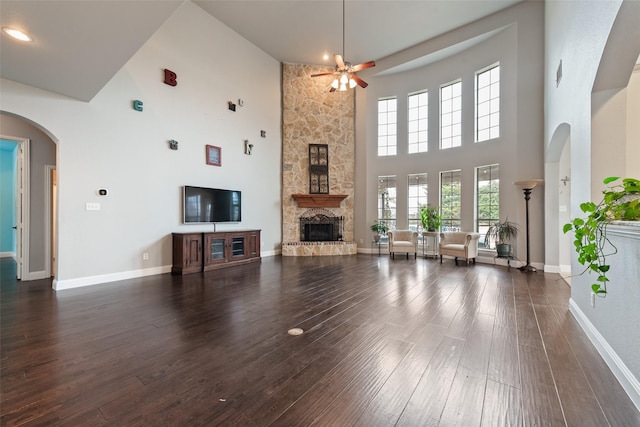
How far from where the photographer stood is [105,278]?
4312 millimetres

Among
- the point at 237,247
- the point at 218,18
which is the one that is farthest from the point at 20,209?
the point at 218,18

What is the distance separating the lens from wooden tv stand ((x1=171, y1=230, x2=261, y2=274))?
197 inches

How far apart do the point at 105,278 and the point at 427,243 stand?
7.06m

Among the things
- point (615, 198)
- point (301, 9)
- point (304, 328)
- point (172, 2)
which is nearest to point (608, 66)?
point (615, 198)

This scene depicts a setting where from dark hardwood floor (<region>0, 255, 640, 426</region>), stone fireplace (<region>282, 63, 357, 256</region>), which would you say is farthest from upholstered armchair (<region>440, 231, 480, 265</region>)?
stone fireplace (<region>282, 63, 357, 256</region>)

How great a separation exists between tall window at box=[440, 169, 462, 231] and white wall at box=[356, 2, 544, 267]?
15cm

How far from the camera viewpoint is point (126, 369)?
1891mm

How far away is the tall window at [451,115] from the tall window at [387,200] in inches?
67.0

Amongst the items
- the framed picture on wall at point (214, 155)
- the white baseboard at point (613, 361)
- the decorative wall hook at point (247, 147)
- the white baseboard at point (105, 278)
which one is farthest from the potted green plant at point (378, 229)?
the white baseboard at point (105, 278)

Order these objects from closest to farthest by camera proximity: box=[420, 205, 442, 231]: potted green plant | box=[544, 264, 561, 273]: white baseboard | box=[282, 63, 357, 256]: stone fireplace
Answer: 1. box=[544, 264, 561, 273]: white baseboard
2. box=[420, 205, 442, 231]: potted green plant
3. box=[282, 63, 357, 256]: stone fireplace

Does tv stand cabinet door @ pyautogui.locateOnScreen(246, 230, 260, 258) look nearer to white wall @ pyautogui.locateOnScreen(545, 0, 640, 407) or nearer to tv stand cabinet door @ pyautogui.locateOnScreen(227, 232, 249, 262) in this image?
tv stand cabinet door @ pyautogui.locateOnScreen(227, 232, 249, 262)

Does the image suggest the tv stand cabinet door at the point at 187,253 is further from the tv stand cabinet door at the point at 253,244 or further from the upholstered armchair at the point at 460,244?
the upholstered armchair at the point at 460,244

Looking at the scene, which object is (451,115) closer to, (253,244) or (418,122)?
(418,122)

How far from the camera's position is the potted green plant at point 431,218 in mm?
6883
